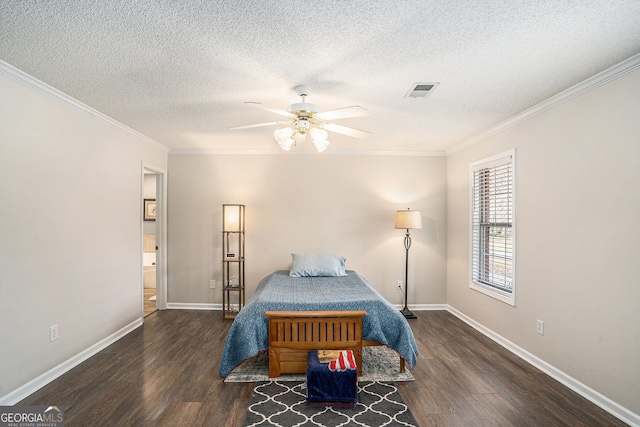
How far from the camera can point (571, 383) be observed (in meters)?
2.62

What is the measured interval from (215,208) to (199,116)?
1.86 metres

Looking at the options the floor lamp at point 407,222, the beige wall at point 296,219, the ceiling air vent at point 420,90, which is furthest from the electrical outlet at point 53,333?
the floor lamp at point 407,222

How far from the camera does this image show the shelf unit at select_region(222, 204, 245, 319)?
4.55 m

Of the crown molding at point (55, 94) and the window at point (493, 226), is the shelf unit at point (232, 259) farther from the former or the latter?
the window at point (493, 226)

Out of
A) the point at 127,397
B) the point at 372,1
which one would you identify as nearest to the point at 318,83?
the point at 372,1

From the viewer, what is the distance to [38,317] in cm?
258

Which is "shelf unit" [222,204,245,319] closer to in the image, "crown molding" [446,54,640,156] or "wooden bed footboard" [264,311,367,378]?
"wooden bed footboard" [264,311,367,378]

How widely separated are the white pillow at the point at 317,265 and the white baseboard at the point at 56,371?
2.16m

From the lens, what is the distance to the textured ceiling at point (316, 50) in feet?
5.54

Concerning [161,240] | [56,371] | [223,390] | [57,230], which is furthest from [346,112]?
[161,240]

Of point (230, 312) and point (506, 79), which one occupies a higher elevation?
point (506, 79)

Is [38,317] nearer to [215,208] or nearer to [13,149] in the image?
[13,149]

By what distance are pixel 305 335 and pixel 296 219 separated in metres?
2.38

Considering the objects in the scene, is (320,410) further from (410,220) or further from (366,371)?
(410,220)
